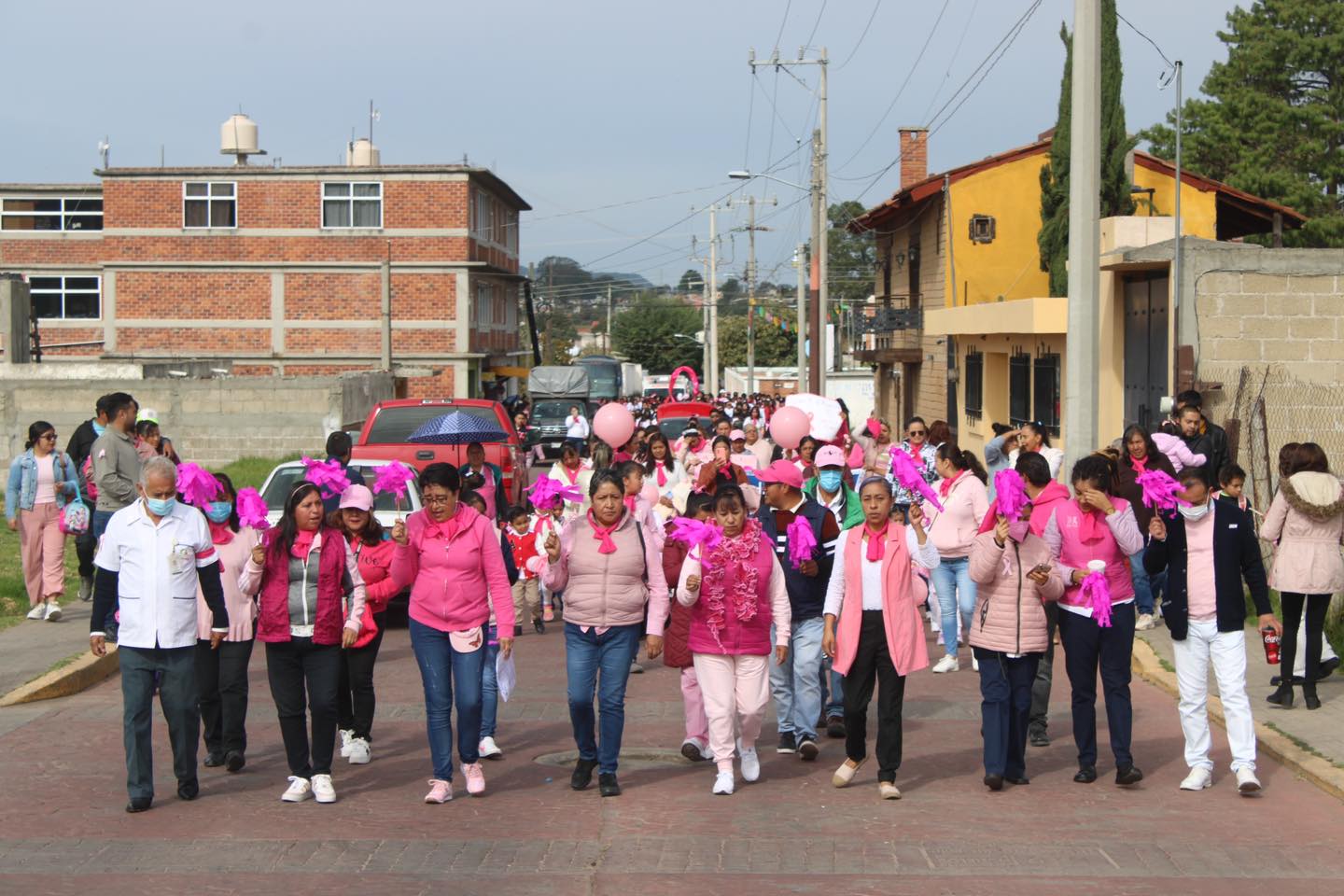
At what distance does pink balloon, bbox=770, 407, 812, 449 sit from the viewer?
11.9 m

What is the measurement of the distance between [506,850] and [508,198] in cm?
5089

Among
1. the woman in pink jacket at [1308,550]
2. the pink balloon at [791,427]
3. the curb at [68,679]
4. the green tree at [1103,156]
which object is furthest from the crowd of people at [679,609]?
the green tree at [1103,156]

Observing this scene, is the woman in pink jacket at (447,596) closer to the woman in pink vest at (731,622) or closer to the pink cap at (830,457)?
the woman in pink vest at (731,622)

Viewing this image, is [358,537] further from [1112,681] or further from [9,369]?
[9,369]

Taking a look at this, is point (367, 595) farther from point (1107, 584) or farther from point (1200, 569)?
point (1200, 569)

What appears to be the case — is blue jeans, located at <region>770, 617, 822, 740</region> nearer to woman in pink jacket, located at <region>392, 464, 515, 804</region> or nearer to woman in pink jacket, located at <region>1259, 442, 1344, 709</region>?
woman in pink jacket, located at <region>392, 464, 515, 804</region>

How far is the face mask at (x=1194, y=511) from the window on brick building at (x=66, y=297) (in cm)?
5276

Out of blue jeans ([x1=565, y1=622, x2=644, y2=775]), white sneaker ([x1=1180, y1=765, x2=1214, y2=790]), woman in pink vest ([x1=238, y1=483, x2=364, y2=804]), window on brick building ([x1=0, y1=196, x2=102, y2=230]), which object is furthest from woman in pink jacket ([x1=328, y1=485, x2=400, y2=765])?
window on brick building ([x1=0, y1=196, x2=102, y2=230])

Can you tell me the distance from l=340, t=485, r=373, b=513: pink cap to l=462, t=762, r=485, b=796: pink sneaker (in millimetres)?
1531

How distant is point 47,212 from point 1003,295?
37.9 m

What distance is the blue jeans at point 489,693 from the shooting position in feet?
29.7

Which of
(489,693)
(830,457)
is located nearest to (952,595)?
(830,457)

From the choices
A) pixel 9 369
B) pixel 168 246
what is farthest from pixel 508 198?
pixel 9 369

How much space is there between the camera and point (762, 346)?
106m
